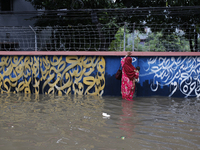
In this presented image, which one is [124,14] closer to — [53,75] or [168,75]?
[168,75]

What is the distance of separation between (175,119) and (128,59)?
2305 millimetres

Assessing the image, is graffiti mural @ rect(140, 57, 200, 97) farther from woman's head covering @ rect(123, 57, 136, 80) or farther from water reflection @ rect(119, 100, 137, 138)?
water reflection @ rect(119, 100, 137, 138)

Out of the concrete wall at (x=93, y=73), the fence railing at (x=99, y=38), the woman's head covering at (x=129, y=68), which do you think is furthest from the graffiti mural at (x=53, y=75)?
the woman's head covering at (x=129, y=68)

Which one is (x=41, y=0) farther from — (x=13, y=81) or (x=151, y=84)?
(x=151, y=84)

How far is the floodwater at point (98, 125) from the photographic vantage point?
2.82 m

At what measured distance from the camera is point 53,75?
21.8 feet

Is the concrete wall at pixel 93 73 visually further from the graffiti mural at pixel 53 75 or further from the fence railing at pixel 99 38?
the fence railing at pixel 99 38

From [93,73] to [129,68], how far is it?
116cm

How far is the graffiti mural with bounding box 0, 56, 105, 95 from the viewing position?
6.47 meters

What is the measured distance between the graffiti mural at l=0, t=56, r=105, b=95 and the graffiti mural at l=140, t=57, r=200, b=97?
4.77 feet

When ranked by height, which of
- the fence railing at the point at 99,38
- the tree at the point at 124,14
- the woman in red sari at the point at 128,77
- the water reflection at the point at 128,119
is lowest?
the water reflection at the point at 128,119

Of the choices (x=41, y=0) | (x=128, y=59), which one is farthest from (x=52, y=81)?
(x=41, y=0)

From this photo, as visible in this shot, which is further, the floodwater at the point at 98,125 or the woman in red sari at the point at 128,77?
the woman in red sari at the point at 128,77

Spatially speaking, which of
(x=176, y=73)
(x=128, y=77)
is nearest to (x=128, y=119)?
(x=128, y=77)
